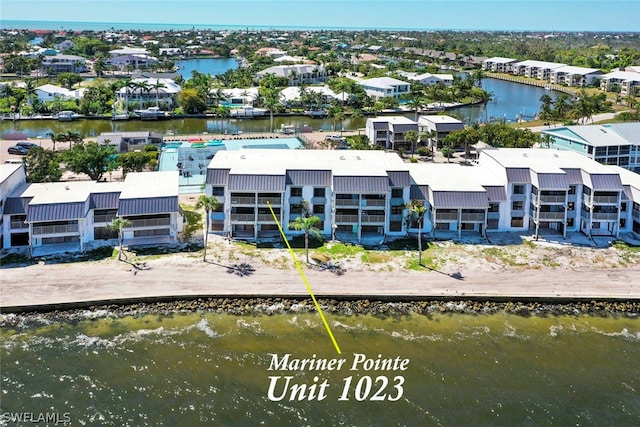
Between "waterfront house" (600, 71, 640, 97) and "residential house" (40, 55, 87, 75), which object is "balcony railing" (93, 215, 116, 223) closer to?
"residential house" (40, 55, 87, 75)

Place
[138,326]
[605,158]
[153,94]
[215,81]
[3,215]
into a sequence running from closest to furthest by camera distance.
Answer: [138,326], [3,215], [605,158], [153,94], [215,81]

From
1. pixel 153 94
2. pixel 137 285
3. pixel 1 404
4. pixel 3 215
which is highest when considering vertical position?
pixel 153 94

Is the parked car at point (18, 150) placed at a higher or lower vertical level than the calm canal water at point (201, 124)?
lower

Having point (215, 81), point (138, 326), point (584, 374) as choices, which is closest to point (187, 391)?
point (138, 326)

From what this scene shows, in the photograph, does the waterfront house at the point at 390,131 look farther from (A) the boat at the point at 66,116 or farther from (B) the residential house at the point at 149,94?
(A) the boat at the point at 66,116

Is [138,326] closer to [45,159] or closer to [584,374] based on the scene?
[584,374]

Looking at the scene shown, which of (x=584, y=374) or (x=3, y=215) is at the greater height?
(x=3, y=215)

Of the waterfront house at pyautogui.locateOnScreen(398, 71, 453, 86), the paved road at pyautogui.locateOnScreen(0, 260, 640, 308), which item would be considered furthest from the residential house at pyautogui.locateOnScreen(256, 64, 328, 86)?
the paved road at pyautogui.locateOnScreen(0, 260, 640, 308)

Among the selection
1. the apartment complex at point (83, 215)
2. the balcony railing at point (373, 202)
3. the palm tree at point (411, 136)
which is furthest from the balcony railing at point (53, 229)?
the palm tree at point (411, 136)
